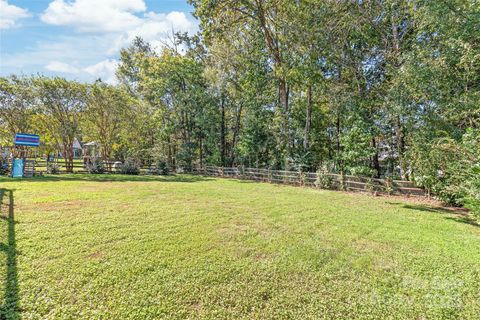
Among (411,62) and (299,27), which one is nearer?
(411,62)

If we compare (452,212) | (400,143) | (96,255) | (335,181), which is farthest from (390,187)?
(96,255)

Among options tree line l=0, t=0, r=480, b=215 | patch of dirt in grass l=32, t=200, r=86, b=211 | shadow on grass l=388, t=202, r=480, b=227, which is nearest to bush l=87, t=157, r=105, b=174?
tree line l=0, t=0, r=480, b=215

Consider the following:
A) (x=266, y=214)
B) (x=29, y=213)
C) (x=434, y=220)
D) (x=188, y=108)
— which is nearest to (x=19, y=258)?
(x=29, y=213)

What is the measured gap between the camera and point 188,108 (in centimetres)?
1945

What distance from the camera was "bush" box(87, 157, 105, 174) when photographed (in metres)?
16.7

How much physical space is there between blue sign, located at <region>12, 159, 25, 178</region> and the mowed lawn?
8529 mm

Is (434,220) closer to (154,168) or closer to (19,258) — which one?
(19,258)

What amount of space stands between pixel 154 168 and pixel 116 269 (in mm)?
17005

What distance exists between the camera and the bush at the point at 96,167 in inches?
→ 657

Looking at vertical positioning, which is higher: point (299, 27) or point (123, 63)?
point (123, 63)

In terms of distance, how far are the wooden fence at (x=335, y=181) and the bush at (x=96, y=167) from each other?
903 centimetres

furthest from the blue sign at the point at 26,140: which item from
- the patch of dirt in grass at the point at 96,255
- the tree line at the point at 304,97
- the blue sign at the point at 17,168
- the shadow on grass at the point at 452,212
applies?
the shadow on grass at the point at 452,212

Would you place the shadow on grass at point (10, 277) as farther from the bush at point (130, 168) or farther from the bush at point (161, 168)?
the bush at point (161, 168)

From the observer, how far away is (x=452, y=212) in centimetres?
698
